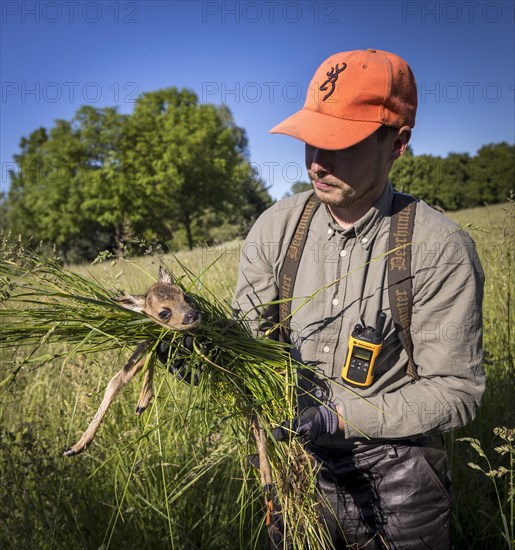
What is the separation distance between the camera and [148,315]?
1.52 m

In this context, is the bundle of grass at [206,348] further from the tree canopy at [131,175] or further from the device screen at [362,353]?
the tree canopy at [131,175]

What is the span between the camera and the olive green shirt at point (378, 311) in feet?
→ 6.12

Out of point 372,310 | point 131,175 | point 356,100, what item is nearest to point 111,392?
point 372,310

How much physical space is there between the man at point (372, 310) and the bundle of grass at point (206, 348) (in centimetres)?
17

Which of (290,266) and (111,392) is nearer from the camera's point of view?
(111,392)

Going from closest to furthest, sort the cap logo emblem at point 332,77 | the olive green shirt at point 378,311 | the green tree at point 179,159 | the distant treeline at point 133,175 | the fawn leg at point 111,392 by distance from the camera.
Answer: the fawn leg at point 111,392 → the olive green shirt at point 378,311 → the cap logo emblem at point 332,77 → the distant treeline at point 133,175 → the green tree at point 179,159

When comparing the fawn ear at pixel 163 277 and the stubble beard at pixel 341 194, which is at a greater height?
the stubble beard at pixel 341 194

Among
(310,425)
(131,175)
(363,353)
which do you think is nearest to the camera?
(310,425)

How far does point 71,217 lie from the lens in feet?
100

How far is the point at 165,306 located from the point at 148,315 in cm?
8

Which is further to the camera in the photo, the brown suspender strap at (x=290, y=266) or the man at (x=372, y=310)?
the brown suspender strap at (x=290, y=266)

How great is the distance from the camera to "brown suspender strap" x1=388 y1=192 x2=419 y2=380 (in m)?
1.92

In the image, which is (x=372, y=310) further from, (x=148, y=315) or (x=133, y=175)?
(x=133, y=175)

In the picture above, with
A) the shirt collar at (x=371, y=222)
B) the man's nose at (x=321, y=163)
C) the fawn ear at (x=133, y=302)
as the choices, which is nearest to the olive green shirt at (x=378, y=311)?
the shirt collar at (x=371, y=222)
